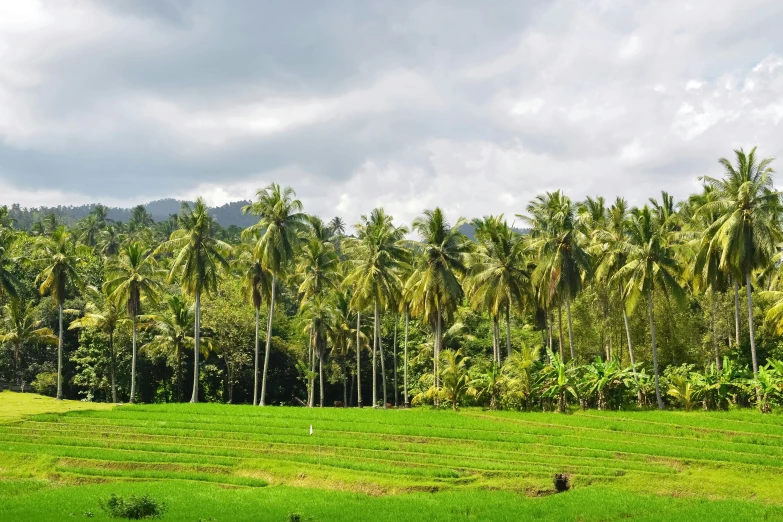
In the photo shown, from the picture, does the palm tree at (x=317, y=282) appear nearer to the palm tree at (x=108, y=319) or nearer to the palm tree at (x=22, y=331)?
the palm tree at (x=108, y=319)

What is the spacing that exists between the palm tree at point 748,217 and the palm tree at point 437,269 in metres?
17.0

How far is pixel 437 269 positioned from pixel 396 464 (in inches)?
765

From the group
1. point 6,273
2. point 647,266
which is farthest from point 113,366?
point 647,266

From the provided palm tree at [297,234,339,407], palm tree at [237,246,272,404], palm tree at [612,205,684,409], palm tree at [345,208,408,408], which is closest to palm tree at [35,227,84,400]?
palm tree at [237,246,272,404]

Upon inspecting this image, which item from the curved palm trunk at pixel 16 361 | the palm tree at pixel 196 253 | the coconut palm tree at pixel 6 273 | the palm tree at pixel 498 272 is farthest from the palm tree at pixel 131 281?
the palm tree at pixel 498 272

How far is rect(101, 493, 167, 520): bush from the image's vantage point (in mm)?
18812

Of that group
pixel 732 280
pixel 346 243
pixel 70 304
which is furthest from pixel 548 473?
pixel 70 304

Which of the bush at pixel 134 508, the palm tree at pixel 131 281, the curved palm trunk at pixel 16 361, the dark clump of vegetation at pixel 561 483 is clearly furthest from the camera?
the curved palm trunk at pixel 16 361

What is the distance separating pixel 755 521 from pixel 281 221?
37.6m

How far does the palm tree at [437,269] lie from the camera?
148 feet

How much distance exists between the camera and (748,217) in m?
37.0

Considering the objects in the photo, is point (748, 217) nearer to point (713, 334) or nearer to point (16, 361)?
point (713, 334)

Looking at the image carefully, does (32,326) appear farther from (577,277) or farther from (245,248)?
(577,277)

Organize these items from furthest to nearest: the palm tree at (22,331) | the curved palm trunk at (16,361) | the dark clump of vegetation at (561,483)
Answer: the curved palm trunk at (16,361) → the palm tree at (22,331) → the dark clump of vegetation at (561,483)
